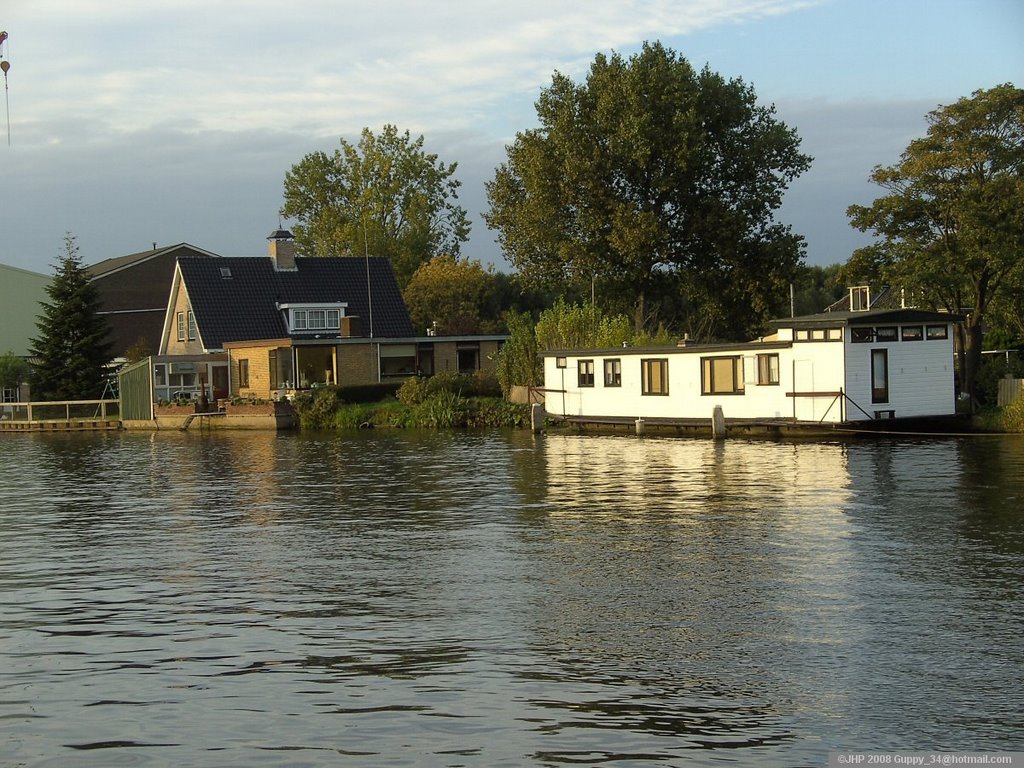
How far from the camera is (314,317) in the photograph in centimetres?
7275

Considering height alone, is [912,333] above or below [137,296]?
below

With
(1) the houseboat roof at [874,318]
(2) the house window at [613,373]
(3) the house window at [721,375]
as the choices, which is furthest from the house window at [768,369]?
(2) the house window at [613,373]

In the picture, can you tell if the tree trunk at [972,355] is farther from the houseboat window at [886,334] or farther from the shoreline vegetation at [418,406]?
the shoreline vegetation at [418,406]

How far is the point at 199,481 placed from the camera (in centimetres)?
3612

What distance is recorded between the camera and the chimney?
74250 mm

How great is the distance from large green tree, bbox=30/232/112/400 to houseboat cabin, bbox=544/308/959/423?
3765 cm

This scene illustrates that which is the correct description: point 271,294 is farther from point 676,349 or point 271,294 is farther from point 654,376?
point 676,349

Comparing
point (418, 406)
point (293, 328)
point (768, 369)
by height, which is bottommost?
point (418, 406)

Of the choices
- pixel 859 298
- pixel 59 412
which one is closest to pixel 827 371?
pixel 859 298

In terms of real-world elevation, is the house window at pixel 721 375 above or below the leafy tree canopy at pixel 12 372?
below

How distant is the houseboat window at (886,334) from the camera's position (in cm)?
4144

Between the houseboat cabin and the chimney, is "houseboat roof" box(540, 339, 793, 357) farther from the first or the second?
the chimney

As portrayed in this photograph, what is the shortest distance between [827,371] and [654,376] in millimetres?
7922

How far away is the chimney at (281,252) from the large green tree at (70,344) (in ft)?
32.7
